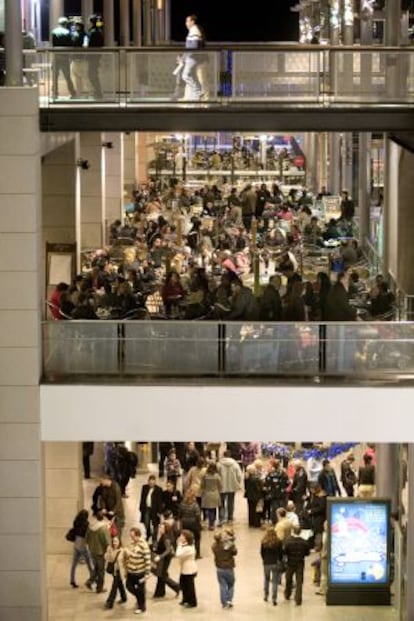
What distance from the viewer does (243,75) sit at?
2123 centimetres

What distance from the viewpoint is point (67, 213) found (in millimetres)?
26359

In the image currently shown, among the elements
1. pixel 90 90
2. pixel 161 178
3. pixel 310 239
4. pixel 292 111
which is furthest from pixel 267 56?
pixel 161 178

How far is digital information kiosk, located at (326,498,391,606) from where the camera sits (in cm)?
2114

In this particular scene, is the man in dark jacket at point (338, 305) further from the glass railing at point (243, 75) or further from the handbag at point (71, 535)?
the handbag at point (71, 535)

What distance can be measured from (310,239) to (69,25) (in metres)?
7.36

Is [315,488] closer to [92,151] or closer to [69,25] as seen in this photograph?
[69,25]

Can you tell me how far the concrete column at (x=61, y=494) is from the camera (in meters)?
23.6

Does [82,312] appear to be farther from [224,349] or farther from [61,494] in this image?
[61,494]

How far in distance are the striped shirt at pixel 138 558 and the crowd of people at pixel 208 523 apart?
0.04 feet

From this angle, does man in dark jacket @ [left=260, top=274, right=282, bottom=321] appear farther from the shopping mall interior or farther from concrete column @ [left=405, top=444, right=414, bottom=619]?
concrete column @ [left=405, top=444, right=414, bottom=619]

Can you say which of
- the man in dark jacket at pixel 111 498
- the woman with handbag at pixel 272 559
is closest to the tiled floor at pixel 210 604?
the woman with handbag at pixel 272 559

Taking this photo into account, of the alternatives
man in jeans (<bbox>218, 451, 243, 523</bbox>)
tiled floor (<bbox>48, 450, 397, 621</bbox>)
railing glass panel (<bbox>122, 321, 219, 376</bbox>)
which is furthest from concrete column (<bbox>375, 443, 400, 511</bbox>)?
railing glass panel (<bbox>122, 321, 219, 376</bbox>)

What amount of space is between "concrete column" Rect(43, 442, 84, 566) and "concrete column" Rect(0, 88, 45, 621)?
13.4 feet

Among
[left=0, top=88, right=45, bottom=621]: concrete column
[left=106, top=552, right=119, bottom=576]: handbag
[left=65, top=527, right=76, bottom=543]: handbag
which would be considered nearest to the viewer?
[left=0, top=88, right=45, bottom=621]: concrete column
